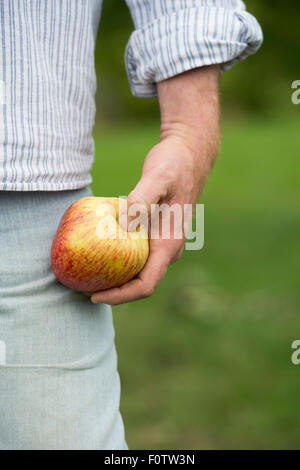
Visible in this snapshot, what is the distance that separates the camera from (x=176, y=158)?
64.3 inches

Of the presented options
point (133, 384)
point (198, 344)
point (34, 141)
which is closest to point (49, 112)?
point (34, 141)

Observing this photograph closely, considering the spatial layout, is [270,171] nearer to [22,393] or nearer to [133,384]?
[133,384]

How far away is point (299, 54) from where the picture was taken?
1966 centimetres

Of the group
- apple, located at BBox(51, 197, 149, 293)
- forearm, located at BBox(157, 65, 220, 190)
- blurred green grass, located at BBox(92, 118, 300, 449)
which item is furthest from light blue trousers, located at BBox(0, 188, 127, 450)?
blurred green grass, located at BBox(92, 118, 300, 449)

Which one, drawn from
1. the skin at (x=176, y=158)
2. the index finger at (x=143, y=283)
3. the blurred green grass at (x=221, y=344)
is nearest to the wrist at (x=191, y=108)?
the skin at (x=176, y=158)

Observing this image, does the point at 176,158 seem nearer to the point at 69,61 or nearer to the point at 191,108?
the point at 191,108

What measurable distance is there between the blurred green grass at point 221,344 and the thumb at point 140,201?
1700 millimetres

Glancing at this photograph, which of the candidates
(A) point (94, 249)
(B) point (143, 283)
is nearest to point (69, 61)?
(A) point (94, 249)

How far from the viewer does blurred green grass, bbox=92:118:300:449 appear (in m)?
3.16

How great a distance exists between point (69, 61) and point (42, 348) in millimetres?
621

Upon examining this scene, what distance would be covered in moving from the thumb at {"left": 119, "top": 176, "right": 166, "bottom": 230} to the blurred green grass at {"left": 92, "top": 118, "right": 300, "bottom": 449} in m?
1.70

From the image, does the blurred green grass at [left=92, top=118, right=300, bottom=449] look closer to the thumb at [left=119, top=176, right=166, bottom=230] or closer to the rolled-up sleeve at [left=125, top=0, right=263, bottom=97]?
the thumb at [left=119, top=176, right=166, bottom=230]

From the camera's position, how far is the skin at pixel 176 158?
1.58m

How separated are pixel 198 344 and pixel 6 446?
8.46 ft
